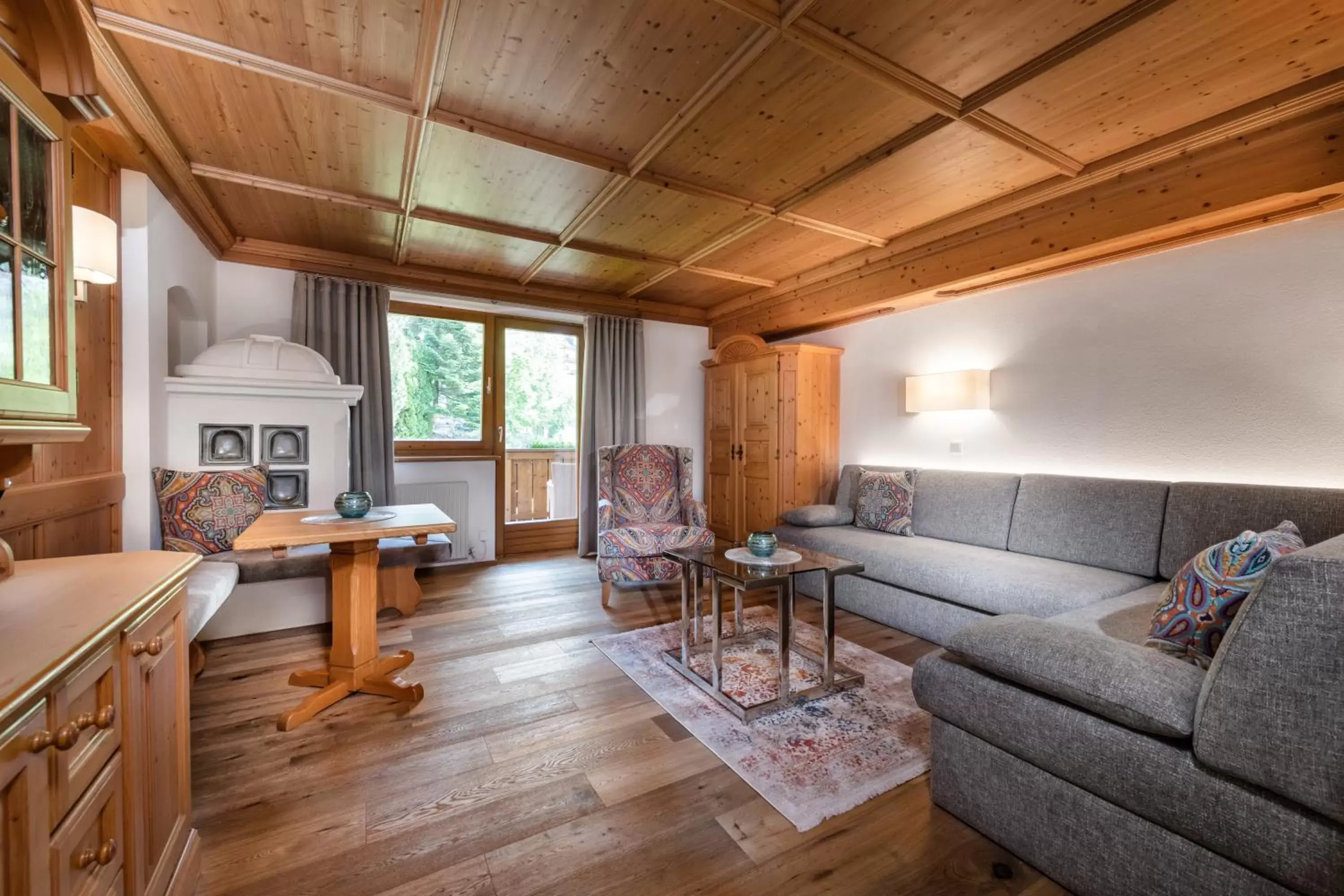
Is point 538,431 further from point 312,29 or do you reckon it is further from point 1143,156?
point 1143,156

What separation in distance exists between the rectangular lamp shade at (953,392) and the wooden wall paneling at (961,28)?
1950 mm

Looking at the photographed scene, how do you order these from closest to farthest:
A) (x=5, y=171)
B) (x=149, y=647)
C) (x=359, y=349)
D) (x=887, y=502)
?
(x=5, y=171)
(x=149, y=647)
(x=887, y=502)
(x=359, y=349)

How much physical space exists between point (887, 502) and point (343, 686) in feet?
10.8

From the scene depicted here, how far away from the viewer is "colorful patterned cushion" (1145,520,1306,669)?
1.35m

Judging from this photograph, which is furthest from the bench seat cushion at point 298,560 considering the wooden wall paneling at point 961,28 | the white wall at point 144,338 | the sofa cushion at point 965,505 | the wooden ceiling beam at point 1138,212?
the wooden ceiling beam at point 1138,212

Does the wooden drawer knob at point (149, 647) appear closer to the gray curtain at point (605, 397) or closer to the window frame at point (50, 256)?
the window frame at point (50, 256)

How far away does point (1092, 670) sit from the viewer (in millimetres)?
1309

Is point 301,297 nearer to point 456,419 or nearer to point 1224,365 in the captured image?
point 456,419

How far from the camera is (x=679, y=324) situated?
5613 millimetres

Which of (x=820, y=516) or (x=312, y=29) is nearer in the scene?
(x=312, y=29)

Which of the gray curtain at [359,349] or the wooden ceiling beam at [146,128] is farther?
the gray curtain at [359,349]

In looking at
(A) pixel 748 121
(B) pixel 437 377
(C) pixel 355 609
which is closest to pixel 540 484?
(B) pixel 437 377

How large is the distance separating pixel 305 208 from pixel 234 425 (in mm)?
1334

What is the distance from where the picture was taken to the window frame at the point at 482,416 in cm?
443
